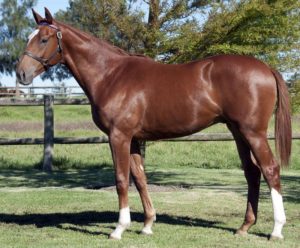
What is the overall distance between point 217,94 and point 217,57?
1.49 feet

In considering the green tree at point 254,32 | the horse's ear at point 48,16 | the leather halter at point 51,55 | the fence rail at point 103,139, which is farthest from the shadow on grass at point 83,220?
the fence rail at point 103,139

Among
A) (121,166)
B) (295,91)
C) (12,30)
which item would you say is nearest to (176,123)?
(121,166)

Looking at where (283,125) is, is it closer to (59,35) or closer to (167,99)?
(167,99)

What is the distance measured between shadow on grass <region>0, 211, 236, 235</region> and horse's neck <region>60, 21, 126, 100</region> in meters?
1.58

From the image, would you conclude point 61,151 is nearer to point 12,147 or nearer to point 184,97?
point 12,147

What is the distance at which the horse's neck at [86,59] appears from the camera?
624cm

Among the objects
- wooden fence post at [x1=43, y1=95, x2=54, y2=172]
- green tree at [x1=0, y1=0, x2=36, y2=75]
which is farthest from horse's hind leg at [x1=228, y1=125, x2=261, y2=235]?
green tree at [x1=0, y1=0, x2=36, y2=75]

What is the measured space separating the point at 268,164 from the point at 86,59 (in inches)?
90.0

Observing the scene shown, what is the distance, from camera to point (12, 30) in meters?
51.5

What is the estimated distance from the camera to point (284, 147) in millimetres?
5949

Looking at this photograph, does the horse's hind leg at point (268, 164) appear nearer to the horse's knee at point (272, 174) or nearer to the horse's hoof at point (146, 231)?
the horse's knee at point (272, 174)

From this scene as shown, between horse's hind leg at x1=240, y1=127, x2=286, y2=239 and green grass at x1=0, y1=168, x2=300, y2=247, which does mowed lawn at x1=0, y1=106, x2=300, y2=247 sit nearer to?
green grass at x1=0, y1=168, x2=300, y2=247

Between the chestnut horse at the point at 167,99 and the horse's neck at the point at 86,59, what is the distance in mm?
11

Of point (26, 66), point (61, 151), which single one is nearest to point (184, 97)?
point (26, 66)
